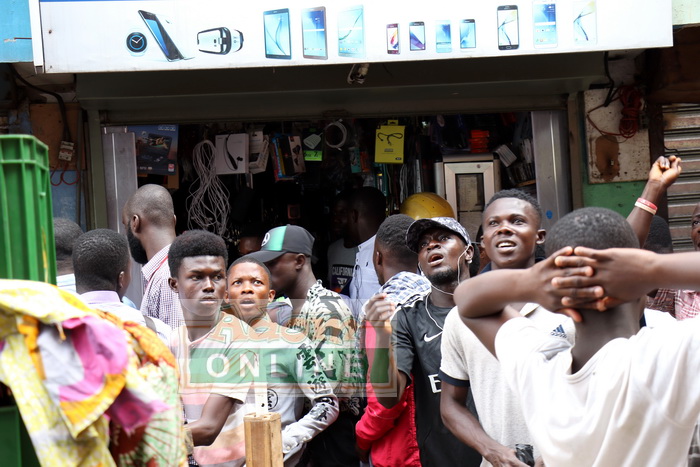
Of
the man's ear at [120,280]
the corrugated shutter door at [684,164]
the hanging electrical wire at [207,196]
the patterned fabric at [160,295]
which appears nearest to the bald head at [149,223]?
the patterned fabric at [160,295]

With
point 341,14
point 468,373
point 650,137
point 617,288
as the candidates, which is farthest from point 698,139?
point 617,288

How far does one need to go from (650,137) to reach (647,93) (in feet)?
1.13

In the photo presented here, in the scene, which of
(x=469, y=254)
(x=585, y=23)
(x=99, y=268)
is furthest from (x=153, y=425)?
(x=585, y=23)

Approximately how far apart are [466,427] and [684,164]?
13.4ft

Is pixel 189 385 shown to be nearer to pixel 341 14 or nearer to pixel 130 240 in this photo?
pixel 130 240

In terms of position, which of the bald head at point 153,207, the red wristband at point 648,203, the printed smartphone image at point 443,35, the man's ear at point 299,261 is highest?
the printed smartphone image at point 443,35

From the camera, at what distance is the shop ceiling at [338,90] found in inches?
233

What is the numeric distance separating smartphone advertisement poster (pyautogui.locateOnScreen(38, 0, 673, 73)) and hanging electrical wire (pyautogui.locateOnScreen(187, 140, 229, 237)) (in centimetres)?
169

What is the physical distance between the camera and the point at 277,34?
17.1ft

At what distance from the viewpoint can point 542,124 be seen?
6.42m

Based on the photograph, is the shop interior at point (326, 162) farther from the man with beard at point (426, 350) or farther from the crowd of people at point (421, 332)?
the man with beard at point (426, 350)

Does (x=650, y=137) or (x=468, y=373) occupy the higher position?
(x=650, y=137)

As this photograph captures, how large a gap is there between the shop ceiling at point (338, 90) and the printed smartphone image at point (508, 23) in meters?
0.74

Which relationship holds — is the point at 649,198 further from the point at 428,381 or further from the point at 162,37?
the point at 162,37
